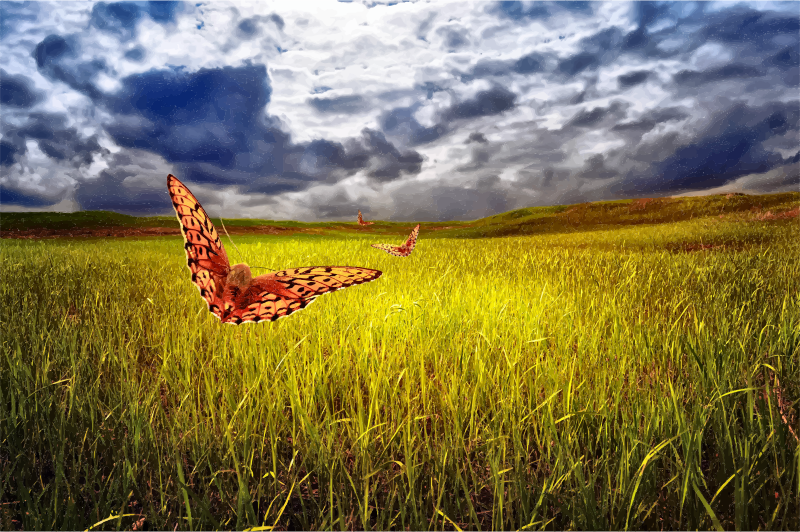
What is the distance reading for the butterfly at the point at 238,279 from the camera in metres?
2.41

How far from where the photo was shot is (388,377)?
201cm

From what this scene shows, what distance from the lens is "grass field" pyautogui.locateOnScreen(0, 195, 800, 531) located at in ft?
3.82

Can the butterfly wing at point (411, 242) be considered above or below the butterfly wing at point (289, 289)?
above

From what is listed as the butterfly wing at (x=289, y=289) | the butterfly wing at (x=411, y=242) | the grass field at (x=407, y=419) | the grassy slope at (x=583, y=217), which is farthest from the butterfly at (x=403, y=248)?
the grassy slope at (x=583, y=217)

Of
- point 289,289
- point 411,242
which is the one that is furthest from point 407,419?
point 411,242

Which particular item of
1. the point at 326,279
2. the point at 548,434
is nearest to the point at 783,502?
the point at 548,434

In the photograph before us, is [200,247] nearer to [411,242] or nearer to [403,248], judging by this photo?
[403,248]

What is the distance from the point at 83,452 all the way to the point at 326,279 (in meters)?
1.62

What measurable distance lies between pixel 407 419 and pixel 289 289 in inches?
58.7

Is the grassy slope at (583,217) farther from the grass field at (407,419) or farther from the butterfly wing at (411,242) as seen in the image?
the grass field at (407,419)

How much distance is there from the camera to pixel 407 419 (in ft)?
5.03

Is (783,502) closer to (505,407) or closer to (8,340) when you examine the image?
(505,407)

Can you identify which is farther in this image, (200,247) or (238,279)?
(200,247)

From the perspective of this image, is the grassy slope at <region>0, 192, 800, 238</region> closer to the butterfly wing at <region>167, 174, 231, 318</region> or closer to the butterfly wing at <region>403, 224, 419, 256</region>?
the butterfly wing at <region>403, 224, 419, 256</region>
